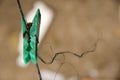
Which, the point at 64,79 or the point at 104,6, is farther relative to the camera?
the point at 104,6

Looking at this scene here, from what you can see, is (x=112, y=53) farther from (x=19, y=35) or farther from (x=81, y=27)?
(x=19, y=35)

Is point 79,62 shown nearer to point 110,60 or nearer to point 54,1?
point 110,60

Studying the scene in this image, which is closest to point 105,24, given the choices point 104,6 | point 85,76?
point 104,6

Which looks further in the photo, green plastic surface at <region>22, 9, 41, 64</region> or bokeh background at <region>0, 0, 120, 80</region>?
bokeh background at <region>0, 0, 120, 80</region>

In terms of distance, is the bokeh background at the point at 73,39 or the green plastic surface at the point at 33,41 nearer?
the green plastic surface at the point at 33,41

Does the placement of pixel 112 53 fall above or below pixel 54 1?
below

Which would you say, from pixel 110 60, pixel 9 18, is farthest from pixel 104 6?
pixel 9 18

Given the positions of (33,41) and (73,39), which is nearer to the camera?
(33,41)
